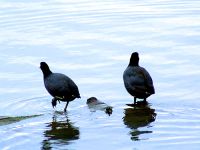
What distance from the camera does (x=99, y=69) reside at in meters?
17.3

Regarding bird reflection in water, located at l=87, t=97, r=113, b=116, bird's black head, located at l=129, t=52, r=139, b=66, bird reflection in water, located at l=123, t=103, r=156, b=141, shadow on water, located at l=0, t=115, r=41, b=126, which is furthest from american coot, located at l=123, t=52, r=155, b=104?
shadow on water, located at l=0, t=115, r=41, b=126

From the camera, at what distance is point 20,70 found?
17500 mm

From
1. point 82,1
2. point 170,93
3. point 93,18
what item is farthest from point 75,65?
point 82,1

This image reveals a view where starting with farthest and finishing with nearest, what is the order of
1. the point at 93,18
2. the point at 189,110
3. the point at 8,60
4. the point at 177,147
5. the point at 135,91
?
1. the point at 93,18
2. the point at 8,60
3. the point at 135,91
4. the point at 189,110
5. the point at 177,147

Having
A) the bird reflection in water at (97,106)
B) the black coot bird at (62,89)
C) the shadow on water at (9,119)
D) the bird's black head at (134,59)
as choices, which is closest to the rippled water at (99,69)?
the shadow on water at (9,119)

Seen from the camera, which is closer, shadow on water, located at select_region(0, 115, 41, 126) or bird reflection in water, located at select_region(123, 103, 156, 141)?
bird reflection in water, located at select_region(123, 103, 156, 141)

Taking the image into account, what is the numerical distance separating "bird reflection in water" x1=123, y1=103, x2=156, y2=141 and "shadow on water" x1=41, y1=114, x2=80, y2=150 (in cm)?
95

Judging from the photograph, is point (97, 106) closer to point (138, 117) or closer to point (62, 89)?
point (62, 89)

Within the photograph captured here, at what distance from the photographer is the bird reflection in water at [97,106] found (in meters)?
13.4

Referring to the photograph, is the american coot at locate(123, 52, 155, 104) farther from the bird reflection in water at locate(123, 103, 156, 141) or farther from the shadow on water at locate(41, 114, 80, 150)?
the shadow on water at locate(41, 114, 80, 150)

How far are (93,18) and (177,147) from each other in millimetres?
14031

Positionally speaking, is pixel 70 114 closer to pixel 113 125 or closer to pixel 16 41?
pixel 113 125

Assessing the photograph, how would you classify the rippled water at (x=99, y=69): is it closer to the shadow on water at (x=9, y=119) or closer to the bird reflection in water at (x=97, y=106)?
the shadow on water at (x=9, y=119)

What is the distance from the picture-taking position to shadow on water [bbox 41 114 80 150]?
11.5m
